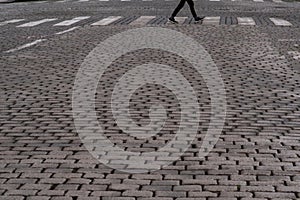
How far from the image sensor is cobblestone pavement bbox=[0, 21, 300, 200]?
19.0ft

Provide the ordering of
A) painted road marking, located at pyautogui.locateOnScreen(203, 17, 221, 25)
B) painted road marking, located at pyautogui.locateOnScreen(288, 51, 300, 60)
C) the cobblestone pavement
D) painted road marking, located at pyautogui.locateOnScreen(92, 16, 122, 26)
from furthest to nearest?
1. painted road marking, located at pyautogui.locateOnScreen(203, 17, 221, 25)
2. painted road marking, located at pyautogui.locateOnScreen(92, 16, 122, 26)
3. painted road marking, located at pyautogui.locateOnScreen(288, 51, 300, 60)
4. the cobblestone pavement

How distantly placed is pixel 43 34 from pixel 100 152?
1390 cm

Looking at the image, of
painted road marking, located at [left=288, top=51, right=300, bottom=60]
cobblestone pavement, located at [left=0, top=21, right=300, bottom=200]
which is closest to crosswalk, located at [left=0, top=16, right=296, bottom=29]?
painted road marking, located at [left=288, top=51, right=300, bottom=60]

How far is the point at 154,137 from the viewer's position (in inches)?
299

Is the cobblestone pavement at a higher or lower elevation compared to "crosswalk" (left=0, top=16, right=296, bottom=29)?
higher

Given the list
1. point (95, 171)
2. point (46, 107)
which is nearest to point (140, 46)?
point (46, 107)

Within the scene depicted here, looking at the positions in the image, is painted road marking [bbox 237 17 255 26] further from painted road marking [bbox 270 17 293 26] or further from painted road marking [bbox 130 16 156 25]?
painted road marking [bbox 130 16 156 25]

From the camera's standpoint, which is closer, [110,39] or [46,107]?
[46,107]

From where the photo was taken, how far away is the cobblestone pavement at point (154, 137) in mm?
5785

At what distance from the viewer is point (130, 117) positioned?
859 cm

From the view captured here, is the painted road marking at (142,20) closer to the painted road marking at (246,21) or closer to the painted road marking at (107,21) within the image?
the painted road marking at (107,21)

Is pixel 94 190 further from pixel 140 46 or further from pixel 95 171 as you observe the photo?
pixel 140 46

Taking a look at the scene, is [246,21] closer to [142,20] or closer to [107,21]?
[142,20]

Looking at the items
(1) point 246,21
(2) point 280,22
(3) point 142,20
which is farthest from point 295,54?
(3) point 142,20
